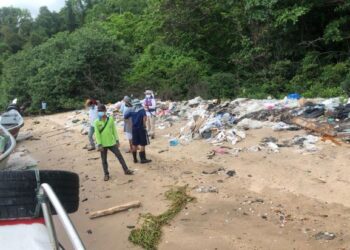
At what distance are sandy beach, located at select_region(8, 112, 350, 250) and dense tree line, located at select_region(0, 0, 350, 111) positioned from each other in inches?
292

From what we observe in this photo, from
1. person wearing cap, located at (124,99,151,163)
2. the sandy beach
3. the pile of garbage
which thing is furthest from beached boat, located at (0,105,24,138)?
person wearing cap, located at (124,99,151,163)

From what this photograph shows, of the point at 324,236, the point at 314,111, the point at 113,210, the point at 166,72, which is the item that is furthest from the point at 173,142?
the point at 166,72

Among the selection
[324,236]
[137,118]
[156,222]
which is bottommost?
[324,236]

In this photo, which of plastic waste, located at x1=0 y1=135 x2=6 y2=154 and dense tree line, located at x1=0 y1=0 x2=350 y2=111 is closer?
plastic waste, located at x1=0 y1=135 x2=6 y2=154

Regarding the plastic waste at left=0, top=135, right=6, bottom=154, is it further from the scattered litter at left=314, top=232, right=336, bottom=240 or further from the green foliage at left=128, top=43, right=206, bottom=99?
the green foliage at left=128, top=43, right=206, bottom=99

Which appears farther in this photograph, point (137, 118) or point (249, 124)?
point (249, 124)

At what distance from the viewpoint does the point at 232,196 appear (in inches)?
322

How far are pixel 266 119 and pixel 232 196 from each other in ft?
16.3

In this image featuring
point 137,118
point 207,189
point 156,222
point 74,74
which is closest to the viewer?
point 156,222

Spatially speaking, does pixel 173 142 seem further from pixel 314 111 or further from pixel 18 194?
pixel 18 194

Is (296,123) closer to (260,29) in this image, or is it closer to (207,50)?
(260,29)

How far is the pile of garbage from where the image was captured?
36.4 ft

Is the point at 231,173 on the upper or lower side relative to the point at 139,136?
lower

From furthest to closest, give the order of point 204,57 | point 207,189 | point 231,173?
point 204,57 → point 231,173 → point 207,189
